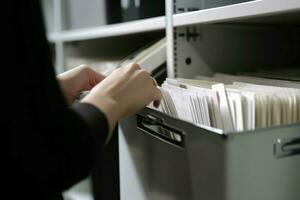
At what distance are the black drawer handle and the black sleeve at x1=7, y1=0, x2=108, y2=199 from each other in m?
0.16

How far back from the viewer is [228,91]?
1.94 ft

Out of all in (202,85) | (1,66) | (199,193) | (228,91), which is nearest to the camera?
(1,66)

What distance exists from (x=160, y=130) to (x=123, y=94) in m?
0.10

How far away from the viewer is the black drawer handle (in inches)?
20.8

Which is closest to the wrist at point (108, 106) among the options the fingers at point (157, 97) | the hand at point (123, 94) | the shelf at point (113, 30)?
the hand at point (123, 94)

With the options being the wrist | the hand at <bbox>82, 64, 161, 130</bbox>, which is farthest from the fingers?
the wrist

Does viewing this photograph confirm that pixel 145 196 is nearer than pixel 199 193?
No

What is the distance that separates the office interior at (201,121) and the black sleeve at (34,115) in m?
0.04

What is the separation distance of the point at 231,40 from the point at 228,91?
43 centimetres

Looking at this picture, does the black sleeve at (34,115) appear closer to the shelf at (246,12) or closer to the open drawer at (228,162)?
the open drawer at (228,162)

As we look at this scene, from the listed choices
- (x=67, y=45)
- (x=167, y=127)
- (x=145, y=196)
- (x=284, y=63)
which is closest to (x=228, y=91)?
(x=167, y=127)

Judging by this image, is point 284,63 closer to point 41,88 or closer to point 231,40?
point 231,40

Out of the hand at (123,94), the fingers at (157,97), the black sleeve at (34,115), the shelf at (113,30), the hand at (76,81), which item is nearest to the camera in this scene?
the black sleeve at (34,115)

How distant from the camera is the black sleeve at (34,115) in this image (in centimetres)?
39
